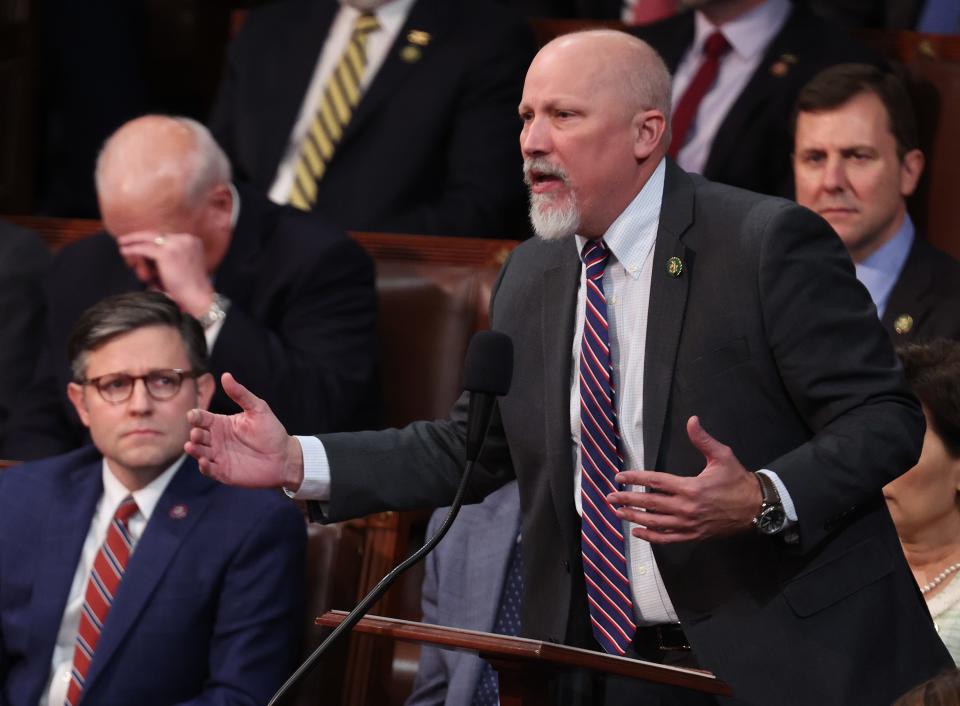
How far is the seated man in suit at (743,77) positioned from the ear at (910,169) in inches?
10.5

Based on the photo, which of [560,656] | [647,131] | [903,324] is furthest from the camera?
[903,324]

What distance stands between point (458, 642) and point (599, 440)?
524 mm

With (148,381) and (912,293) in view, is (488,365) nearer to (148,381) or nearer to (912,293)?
(148,381)

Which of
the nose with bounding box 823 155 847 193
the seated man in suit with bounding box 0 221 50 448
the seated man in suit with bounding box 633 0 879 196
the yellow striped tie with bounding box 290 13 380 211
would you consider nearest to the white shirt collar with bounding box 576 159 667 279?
the nose with bounding box 823 155 847 193

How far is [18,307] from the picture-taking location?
344cm

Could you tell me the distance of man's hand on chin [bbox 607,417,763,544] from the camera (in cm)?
168

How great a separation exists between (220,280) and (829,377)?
1.69 m

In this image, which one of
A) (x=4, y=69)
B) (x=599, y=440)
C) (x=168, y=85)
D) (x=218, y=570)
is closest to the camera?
(x=599, y=440)

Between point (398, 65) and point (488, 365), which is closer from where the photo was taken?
point (488, 365)

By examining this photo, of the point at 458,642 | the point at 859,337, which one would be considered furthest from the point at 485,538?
the point at 458,642

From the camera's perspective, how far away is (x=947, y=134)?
11.3 feet

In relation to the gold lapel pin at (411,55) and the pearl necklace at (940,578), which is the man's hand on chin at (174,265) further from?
the pearl necklace at (940,578)

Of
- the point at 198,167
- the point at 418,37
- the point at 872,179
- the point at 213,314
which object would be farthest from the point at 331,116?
the point at 872,179

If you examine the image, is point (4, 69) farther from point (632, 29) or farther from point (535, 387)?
point (535, 387)
